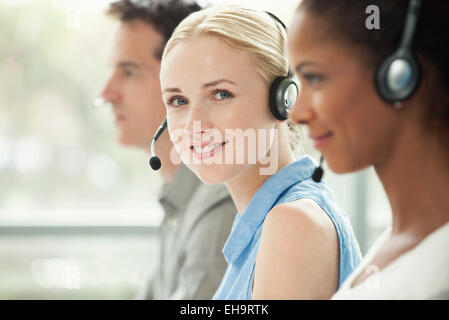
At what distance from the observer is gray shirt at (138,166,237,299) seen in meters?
1.02

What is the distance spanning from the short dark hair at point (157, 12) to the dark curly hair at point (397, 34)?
1.43 ft

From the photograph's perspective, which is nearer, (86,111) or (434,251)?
(434,251)

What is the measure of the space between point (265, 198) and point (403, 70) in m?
0.28

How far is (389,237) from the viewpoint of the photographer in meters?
0.70

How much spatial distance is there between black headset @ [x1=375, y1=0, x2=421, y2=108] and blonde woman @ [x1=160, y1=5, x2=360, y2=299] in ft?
0.61

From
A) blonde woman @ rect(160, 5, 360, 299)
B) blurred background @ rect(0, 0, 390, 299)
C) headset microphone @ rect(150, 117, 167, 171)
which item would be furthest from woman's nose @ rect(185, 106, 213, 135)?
blurred background @ rect(0, 0, 390, 299)

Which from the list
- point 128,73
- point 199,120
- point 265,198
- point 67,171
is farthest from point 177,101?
point 67,171

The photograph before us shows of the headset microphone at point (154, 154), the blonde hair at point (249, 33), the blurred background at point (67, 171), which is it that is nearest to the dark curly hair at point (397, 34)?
the blonde hair at point (249, 33)

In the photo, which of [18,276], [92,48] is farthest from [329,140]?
[92,48]

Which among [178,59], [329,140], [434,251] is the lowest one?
[434,251]

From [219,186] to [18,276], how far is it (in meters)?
0.42

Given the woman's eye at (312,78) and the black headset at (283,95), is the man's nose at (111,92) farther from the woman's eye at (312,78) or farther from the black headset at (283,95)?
the woman's eye at (312,78)

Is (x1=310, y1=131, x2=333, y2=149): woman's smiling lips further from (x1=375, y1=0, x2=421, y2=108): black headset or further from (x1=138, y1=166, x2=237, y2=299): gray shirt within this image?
(x1=138, y1=166, x2=237, y2=299): gray shirt
